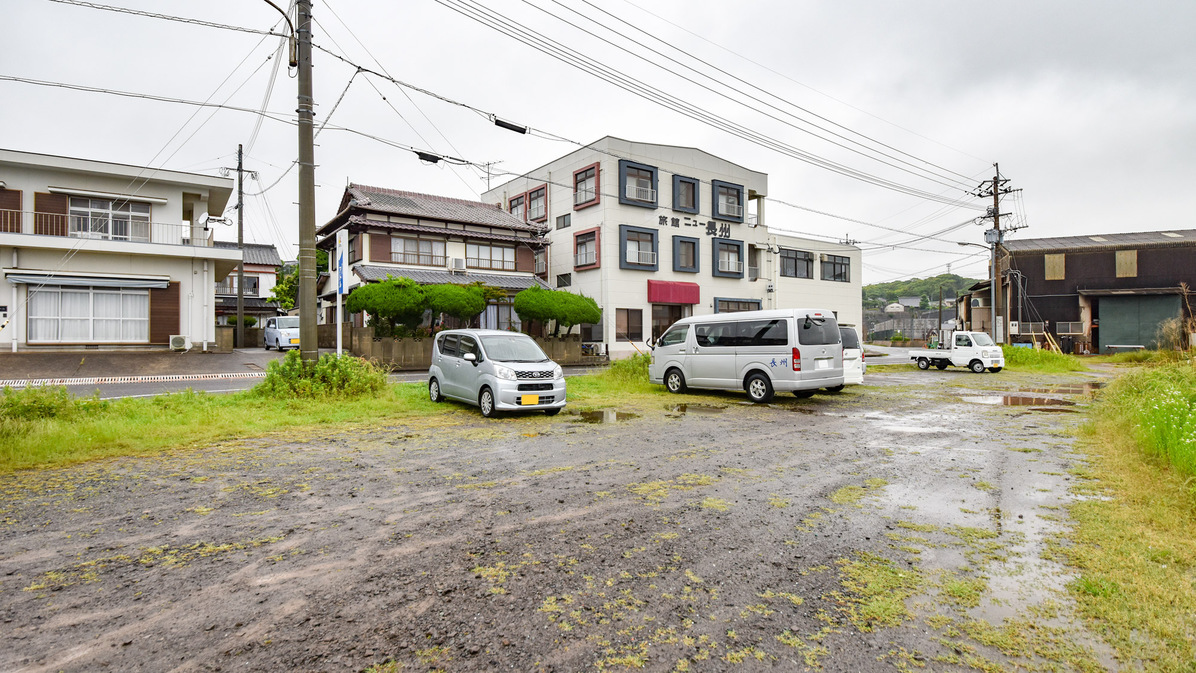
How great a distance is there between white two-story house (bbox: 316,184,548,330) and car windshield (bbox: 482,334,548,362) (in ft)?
52.7

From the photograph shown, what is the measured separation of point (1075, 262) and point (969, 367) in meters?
22.8

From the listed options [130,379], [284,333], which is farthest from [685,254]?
[130,379]

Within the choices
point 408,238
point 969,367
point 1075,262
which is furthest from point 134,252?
point 1075,262

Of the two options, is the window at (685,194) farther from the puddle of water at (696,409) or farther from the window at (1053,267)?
the window at (1053,267)

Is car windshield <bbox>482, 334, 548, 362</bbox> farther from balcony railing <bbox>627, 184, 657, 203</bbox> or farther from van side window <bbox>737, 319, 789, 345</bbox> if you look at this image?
balcony railing <bbox>627, 184, 657, 203</bbox>

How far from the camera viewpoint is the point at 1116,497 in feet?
15.8

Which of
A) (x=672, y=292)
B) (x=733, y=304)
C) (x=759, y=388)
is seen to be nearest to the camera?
(x=759, y=388)

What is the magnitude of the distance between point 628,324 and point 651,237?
507 cm

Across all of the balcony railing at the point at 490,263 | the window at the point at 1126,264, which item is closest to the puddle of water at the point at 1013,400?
the balcony railing at the point at 490,263

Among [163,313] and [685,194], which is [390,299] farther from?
[685,194]

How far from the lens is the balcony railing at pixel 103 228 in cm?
1991

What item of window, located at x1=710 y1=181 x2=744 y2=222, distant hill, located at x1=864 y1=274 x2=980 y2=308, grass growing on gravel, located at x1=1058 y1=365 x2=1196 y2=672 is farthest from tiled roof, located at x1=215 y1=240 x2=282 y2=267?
distant hill, located at x1=864 y1=274 x2=980 y2=308

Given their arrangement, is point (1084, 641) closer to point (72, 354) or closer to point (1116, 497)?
point (1116, 497)

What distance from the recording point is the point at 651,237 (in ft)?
101
